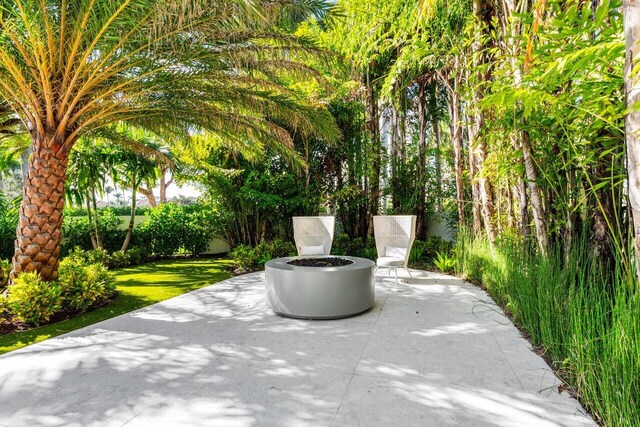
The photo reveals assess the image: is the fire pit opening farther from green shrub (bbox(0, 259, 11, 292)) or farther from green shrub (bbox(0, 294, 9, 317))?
green shrub (bbox(0, 259, 11, 292))

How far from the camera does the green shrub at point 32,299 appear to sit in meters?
3.34

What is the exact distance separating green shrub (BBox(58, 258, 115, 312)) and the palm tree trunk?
457 centimetres

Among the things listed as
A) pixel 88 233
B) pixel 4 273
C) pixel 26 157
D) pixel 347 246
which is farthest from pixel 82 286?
pixel 26 157

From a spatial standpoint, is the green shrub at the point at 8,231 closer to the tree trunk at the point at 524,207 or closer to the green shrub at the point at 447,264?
the green shrub at the point at 447,264

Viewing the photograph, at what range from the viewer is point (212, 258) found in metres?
8.31

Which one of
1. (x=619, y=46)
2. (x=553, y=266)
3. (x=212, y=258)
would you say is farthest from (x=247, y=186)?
(x=619, y=46)

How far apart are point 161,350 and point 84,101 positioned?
3088 mm

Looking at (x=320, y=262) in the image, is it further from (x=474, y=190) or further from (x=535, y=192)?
(x=474, y=190)

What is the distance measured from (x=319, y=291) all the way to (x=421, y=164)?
540 cm

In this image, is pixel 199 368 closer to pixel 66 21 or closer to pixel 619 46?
pixel 619 46

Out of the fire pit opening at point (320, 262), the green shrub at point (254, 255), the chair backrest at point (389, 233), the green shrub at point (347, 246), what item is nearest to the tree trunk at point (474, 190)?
the chair backrest at point (389, 233)

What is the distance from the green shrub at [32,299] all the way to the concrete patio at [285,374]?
0.59 metres

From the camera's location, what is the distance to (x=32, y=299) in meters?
3.38

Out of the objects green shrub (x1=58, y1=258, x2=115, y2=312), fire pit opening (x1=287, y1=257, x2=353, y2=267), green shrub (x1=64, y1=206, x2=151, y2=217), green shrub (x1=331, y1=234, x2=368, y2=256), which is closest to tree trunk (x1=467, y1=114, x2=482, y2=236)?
fire pit opening (x1=287, y1=257, x2=353, y2=267)
